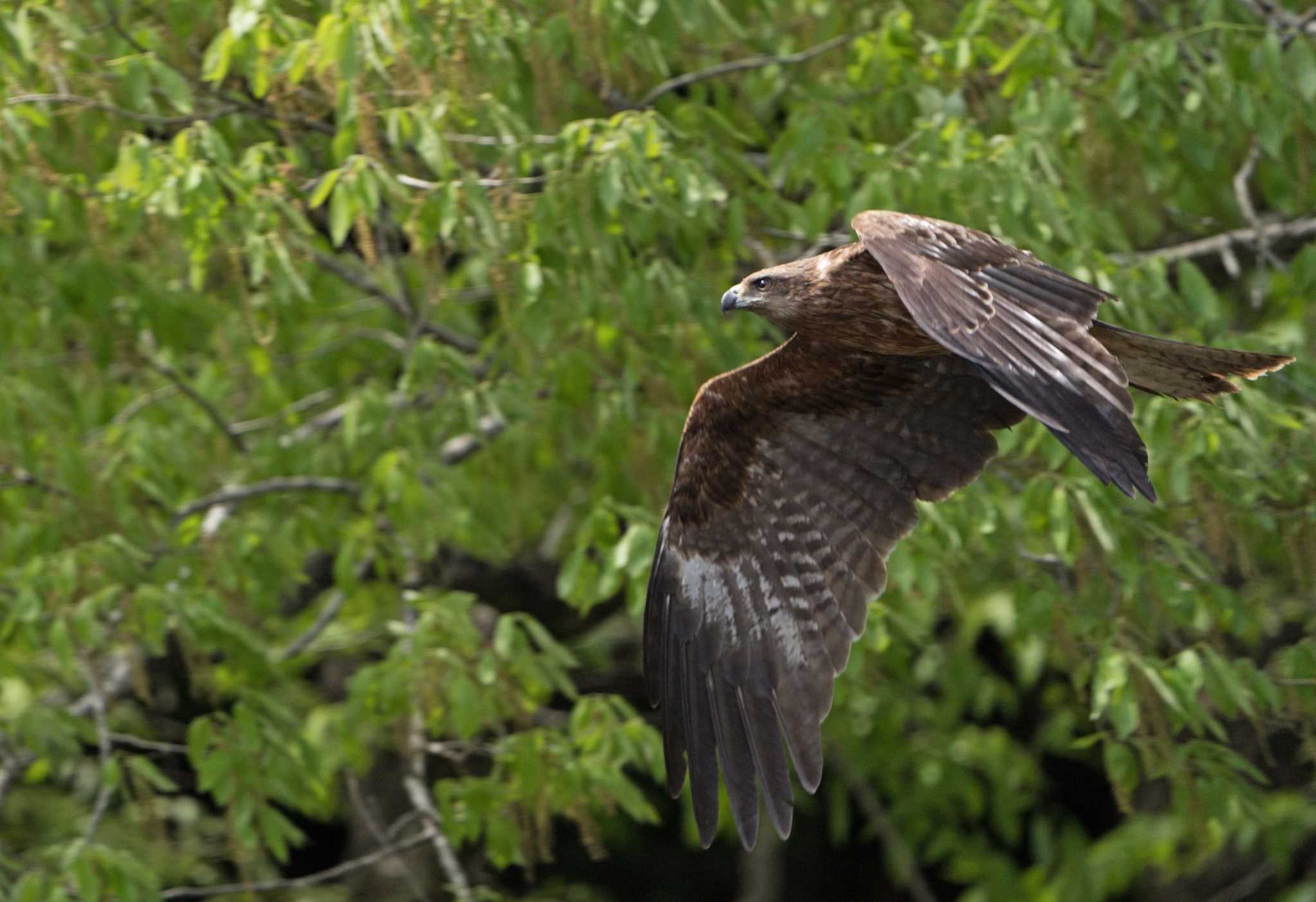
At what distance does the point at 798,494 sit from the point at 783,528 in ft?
0.41

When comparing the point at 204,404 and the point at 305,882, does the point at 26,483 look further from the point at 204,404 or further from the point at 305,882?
the point at 305,882

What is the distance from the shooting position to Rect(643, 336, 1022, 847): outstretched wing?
5.56m

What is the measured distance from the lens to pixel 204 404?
21.9ft

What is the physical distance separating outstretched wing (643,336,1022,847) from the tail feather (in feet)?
2.20

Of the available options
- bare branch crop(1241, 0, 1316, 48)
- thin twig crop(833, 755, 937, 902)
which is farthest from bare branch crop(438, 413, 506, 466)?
bare branch crop(1241, 0, 1316, 48)

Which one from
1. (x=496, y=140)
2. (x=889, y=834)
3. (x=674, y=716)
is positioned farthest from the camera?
(x=889, y=834)

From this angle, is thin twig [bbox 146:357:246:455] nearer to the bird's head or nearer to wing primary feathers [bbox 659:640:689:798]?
wing primary feathers [bbox 659:640:689:798]

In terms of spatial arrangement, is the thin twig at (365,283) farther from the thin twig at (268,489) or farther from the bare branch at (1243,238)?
the bare branch at (1243,238)

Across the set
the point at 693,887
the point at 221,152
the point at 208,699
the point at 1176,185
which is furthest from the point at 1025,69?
the point at 693,887

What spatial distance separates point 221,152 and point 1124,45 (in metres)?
2.93

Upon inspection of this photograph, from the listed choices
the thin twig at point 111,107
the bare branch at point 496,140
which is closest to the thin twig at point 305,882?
the bare branch at point 496,140

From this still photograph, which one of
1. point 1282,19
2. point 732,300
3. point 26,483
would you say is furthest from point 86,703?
point 1282,19

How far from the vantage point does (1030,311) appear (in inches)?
165

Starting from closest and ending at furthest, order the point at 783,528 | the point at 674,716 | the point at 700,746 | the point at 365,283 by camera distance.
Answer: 1. the point at 700,746
2. the point at 674,716
3. the point at 783,528
4. the point at 365,283
